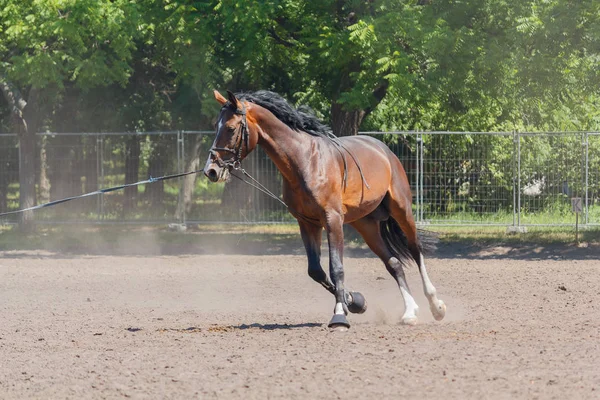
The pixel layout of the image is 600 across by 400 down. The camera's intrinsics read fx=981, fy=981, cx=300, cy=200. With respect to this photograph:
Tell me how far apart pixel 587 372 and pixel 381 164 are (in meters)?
3.88

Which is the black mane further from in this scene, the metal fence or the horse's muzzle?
the metal fence

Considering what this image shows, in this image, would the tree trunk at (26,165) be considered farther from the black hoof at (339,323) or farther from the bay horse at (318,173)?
the black hoof at (339,323)

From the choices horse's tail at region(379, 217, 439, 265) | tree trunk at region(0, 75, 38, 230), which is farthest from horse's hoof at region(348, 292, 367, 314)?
tree trunk at region(0, 75, 38, 230)

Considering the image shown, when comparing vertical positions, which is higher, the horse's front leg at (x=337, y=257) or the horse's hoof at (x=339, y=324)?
the horse's front leg at (x=337, y=257)

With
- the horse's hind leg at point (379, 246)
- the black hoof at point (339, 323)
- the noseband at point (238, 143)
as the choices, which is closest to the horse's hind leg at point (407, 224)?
the horse's hind leg at point (379, 246)

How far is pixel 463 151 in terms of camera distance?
2045 centimetres

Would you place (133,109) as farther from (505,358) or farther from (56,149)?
(505,358)

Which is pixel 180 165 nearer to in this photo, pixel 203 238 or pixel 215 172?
pixel 203 238

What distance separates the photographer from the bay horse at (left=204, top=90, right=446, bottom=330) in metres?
9.10

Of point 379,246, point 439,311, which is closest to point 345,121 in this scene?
point 379,246

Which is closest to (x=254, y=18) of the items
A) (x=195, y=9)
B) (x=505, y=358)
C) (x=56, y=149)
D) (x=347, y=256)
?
(x=195, y=9)

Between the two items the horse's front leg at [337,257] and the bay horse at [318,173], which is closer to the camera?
the bay horse at [318,173]

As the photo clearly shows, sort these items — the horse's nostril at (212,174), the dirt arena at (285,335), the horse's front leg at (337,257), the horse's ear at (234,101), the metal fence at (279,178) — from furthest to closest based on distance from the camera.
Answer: the metal fence at (279,178) < the horse's front leg at (337,257) < the horse's ear at (234,101) < the horse's nostril at (212,174) < the dirt arena at (285,335)

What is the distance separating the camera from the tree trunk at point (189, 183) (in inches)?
843
